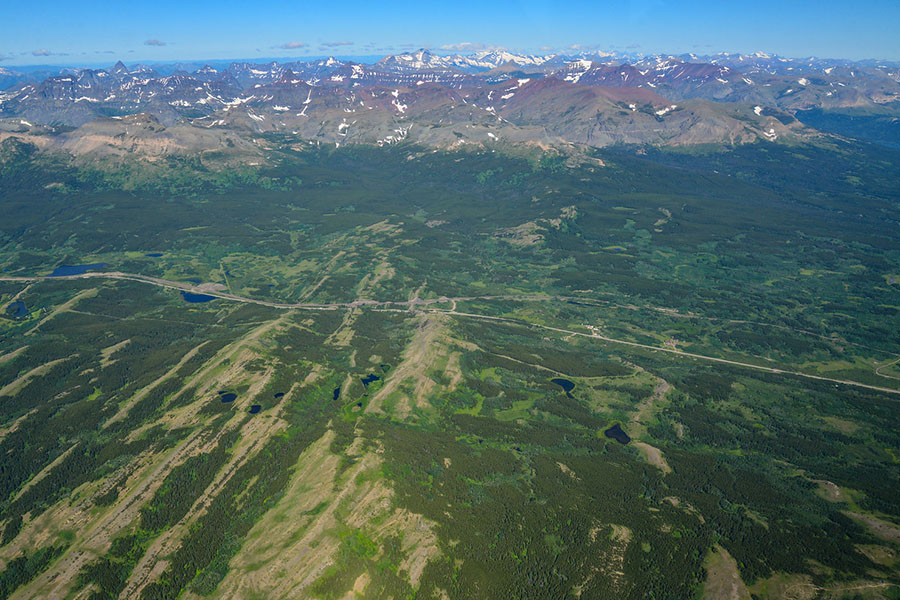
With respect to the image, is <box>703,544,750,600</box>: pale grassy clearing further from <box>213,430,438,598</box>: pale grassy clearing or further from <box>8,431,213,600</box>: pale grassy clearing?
<box>8,431,213,600</box>: pale grassy clearing

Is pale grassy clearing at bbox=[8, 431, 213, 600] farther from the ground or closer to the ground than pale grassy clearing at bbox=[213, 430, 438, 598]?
closer to the ground

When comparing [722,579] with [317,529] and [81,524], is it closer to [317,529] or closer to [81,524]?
[317,529]

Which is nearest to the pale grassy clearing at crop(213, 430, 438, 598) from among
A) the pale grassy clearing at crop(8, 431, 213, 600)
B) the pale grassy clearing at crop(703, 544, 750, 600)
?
the pale grassy clearing at crop(8, 431, 213, 600)

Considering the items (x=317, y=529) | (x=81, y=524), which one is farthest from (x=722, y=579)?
(x=81, y=524)

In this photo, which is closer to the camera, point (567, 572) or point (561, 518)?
point (567, 572)

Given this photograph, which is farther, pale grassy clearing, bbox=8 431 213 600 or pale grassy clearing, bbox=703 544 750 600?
pale grassy clearing, bbox=8 431 213 600

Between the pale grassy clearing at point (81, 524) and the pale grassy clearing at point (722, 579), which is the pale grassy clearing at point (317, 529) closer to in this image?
the pale grassy clearing at point (81, 524)

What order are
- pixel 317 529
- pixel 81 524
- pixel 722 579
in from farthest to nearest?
pixel 81 524
pixel 317 529
pixel 722 579

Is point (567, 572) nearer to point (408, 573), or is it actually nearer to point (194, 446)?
point (408, 573)

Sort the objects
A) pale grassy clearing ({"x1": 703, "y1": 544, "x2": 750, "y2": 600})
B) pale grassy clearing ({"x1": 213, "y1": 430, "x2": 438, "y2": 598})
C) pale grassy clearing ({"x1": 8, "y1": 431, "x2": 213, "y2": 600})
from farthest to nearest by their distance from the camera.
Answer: pale grassy clearing ({"x1": 8, "y1": 431, "x2": 213, "y2": 600}) < pale grassy clearing ({"x1": 213, "y1": 430, "x2": 438, "y2": 598}) < pale grassy clearing ({"x1": 703, "y1": 544, "x2": 750, "y2": 600})

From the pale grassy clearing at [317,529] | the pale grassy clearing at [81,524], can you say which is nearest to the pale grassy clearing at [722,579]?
the pale grassy clearing at [317,529]

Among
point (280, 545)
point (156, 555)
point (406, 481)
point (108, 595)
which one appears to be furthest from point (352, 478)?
point (108, 595)
